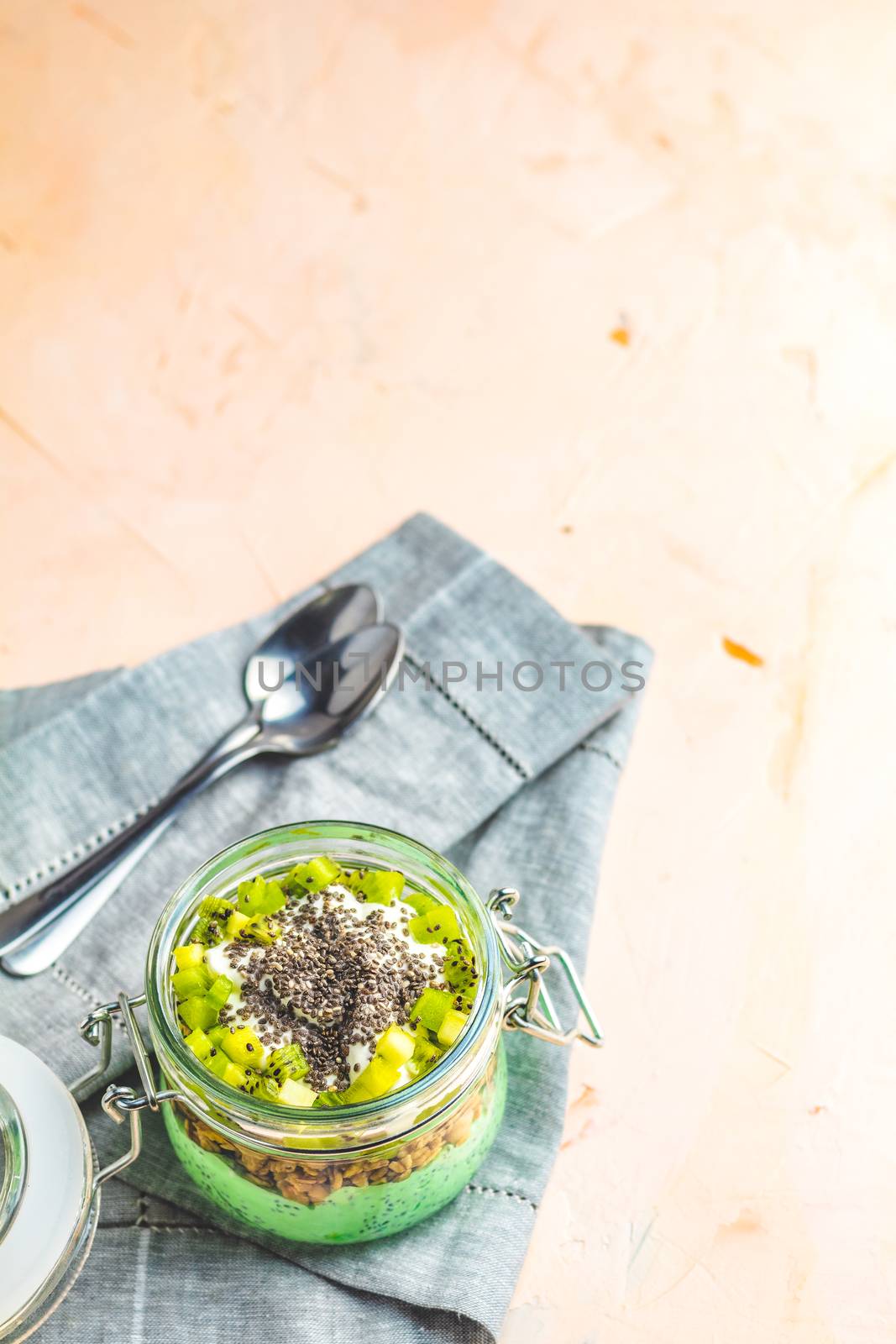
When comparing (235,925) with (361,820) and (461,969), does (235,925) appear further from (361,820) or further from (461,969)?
(361,820)

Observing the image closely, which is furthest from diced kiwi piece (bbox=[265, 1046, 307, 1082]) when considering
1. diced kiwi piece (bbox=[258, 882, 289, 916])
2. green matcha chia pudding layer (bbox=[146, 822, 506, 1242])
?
diced kiwi piece (bbox=[258, 882, 289, 916])

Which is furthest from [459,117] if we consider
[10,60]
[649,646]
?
[649,646]

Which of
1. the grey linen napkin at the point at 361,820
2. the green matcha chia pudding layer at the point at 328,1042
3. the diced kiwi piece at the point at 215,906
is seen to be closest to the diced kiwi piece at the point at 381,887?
the green matcha chia pudding layer at the point at 328,1042

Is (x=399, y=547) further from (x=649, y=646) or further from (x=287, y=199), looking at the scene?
(x=287, y=199)

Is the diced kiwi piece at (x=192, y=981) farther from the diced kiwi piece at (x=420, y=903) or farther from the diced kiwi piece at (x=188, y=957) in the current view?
the diced kiwi piece at (x=420, y=903)

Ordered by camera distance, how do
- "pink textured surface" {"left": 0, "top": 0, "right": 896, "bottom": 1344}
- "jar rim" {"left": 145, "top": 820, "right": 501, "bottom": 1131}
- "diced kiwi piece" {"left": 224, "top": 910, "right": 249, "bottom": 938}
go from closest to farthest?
"jar rim" {"left": 145, "top": 820, "right": 501, "bottom": 1131}
"diced kiwi piece" {"left": 224, "top": 910, "right": 249, "bottom": 938}
"pink textured surface" {"left": 0, "top": 0, "right": 896, "bottom": 1344}

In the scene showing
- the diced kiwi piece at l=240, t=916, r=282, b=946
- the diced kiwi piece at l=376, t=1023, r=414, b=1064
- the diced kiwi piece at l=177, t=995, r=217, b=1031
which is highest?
the diced kiwi piece at l=376, t=1023, r=414, b=1064

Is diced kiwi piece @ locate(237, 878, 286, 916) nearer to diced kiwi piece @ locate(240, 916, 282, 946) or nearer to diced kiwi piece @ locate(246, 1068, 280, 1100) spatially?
diced kiwi piece @ locate(240, 916, 282, 946)
